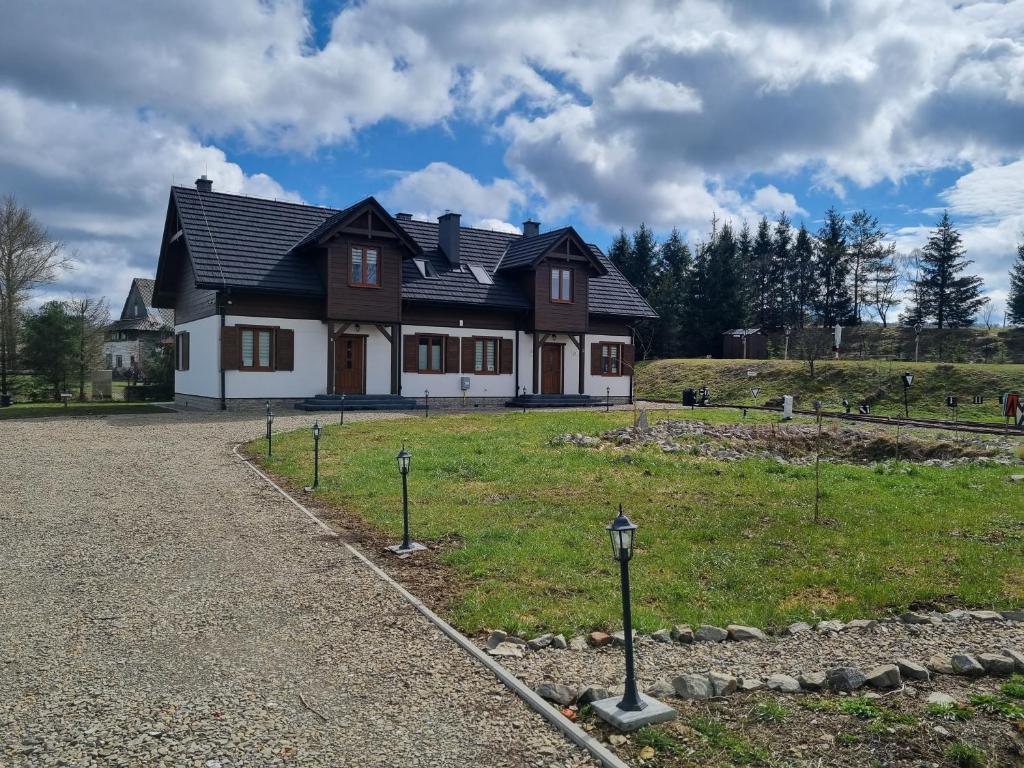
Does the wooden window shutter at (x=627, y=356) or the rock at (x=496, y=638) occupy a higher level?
the wooden window shutter at (x=627, y=356)

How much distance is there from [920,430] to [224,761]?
809 inches

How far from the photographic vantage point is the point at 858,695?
437 centimetres

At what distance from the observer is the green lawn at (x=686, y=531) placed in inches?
241

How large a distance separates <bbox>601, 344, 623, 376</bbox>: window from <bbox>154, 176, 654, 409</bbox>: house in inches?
2.3

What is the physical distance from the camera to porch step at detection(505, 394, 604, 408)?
29203mm

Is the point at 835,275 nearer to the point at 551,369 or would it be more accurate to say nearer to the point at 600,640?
the point at 551,369

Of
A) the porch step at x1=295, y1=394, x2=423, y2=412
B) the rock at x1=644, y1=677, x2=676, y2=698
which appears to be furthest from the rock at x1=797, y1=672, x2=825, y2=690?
the porch step at x1=295, y1=394, x2=423, y2=412

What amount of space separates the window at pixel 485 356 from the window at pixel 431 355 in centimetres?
145

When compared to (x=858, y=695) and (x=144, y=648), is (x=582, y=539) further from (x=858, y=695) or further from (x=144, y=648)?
(x=144, y=648)

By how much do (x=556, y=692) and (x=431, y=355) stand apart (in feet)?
80.4

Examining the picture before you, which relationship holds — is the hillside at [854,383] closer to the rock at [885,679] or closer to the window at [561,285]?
the window at [561,285]

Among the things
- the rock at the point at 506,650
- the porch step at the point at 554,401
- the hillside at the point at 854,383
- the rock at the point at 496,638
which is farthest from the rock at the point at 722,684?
the hillside at the point at 854,383

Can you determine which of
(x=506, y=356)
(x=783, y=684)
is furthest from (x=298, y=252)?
(x=783, y=684)

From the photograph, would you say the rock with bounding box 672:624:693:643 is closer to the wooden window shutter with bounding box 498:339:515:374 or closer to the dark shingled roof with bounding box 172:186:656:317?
the dark shingled roof with bounding box 172:186:656:317
